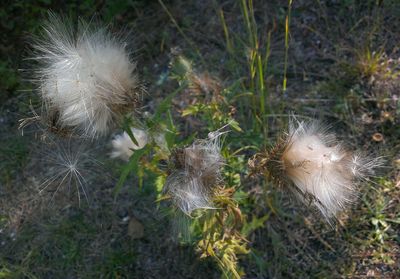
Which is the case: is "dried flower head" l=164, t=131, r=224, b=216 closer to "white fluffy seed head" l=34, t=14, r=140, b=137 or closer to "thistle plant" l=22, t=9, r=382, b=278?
"thistle plant" l=22, t=9, r=382, b=278

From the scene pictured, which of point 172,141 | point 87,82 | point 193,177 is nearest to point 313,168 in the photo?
point 193,177

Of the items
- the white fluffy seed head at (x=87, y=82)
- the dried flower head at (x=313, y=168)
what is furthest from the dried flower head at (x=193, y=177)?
the white fluffy seed head at (x=87, y=82)

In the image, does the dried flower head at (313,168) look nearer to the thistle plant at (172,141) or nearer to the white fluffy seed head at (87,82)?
the thistle plant at (172,141)

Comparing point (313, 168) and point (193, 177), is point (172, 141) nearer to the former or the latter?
point (193, 177)

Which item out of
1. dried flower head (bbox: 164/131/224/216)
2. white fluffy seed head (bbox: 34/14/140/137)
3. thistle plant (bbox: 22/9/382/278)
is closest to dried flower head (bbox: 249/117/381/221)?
thistle plant (bbox: 22/9/382/278)

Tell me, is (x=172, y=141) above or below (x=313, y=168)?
above

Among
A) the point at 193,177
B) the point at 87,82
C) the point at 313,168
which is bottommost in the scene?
the point at 313,168
